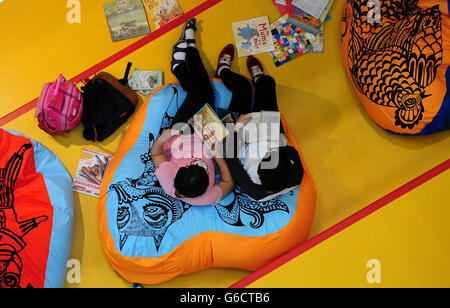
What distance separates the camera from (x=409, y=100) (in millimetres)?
2004

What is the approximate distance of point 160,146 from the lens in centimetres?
201

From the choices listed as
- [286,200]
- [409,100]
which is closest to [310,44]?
[409,100]

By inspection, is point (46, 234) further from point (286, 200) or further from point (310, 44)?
point (310, 44)

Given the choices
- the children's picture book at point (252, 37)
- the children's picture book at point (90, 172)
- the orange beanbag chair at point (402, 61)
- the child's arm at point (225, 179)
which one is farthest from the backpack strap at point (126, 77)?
the orange beanbag chair at point (402, 61)

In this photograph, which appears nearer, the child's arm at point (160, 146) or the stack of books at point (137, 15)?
the child's arm at point (160, 146)

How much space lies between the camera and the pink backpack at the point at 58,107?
2.09 meters

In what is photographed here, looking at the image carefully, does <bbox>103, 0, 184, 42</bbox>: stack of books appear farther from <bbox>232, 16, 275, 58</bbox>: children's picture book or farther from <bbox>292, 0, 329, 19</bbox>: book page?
<bbox>292, 0, 329, 19</bbox>: book page

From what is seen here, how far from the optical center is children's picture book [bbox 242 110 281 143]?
76.5 inches

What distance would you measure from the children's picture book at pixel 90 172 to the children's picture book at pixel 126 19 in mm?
879

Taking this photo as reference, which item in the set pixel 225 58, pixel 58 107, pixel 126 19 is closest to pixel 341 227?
pixel 225 58

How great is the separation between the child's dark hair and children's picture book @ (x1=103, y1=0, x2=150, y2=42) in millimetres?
1373

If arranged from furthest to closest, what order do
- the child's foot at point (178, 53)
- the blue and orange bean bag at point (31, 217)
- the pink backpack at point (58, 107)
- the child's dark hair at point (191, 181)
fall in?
the child's foot at point (178, 53) < the pink backpack at point (58, 107) < the blue and orange bean bag at point (31, 217) < the child's dark hair at point (191, 181)

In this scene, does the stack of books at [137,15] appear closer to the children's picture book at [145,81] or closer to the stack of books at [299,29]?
the children's picture book at [145,81]

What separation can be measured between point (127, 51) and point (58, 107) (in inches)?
25.8
